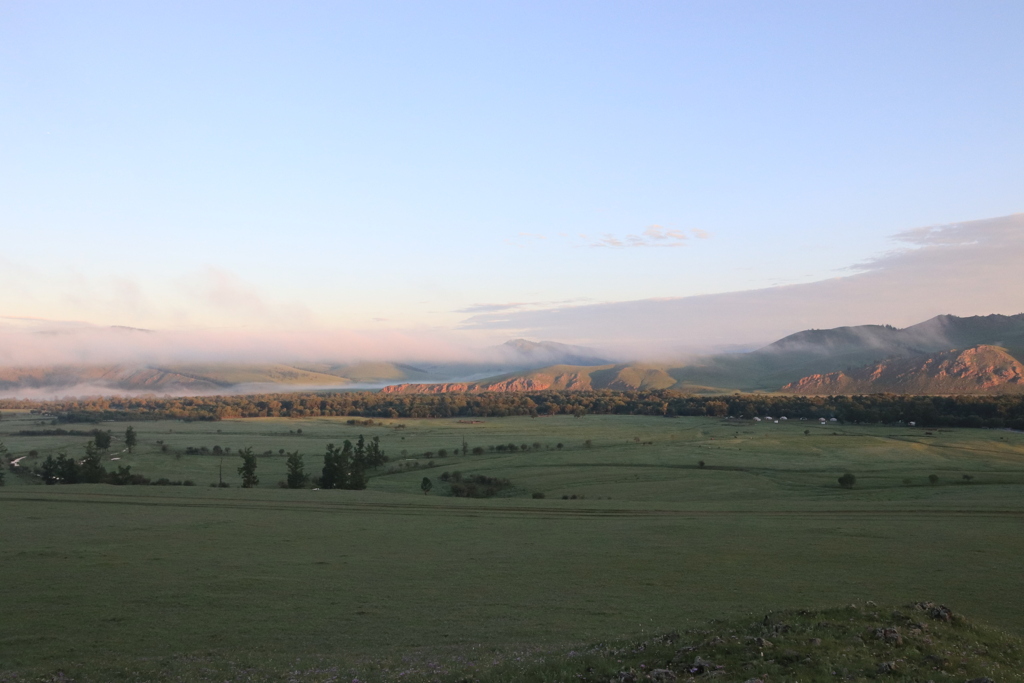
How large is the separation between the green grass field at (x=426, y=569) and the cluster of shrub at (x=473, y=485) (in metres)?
Answer: 11.3

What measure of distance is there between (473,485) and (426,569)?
46986 millimetres

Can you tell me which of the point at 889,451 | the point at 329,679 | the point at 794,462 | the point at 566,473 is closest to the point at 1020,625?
the point at 329,679

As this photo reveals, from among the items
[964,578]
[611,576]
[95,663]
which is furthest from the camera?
[611,576]

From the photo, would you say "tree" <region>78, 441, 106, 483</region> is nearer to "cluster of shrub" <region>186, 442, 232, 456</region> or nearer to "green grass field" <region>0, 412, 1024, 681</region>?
"green grass field" <region>0, 412, 1024, 681</region>

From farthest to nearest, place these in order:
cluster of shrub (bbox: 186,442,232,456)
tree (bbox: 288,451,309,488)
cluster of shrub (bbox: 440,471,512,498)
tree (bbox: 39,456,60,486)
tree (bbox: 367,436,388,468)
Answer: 1. cluster of shrub (bbox: 186,442,232,456)
2. tree (bbox: 367,436,388,468)
3. tree (bbox: 39,456,60,486)
4. tree (bbox: 288,451,309,488)
5. cluster of shrub (bbox: 440,471,512,498)

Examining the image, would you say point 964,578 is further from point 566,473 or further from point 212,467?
point 212,467

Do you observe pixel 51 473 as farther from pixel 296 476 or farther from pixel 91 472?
pixel 296 476

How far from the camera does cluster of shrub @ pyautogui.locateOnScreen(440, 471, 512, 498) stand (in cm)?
6988

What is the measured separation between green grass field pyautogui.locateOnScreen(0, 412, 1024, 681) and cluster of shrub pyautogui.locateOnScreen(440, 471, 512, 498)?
11.3 m

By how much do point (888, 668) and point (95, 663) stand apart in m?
17.2

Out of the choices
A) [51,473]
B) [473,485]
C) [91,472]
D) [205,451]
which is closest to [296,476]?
[473,485]

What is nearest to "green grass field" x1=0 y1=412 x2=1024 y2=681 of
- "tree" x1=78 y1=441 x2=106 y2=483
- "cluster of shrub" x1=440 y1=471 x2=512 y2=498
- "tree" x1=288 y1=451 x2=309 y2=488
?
"cluster of shrub" x1=440 y1=471 x2=512 y2=498

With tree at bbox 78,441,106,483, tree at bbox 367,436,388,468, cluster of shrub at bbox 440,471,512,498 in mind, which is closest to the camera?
cluster of shrub at bbox 440,471,512,498

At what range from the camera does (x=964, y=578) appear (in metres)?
24.3
